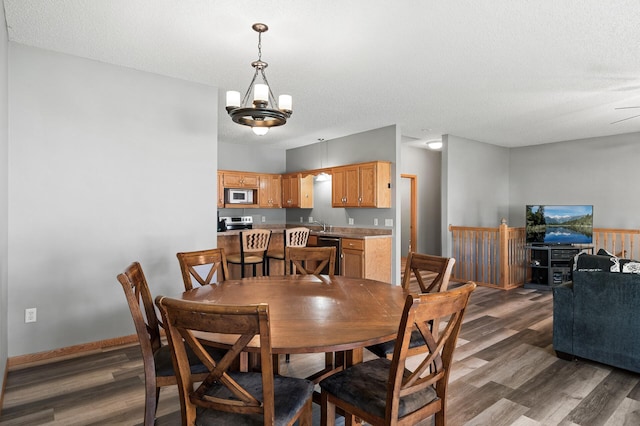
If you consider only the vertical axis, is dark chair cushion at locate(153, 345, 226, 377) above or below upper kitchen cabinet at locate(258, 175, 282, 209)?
below

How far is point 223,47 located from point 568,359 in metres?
3.97

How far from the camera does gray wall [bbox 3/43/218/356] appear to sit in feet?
9.70

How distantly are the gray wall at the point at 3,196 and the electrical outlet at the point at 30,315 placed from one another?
14cm

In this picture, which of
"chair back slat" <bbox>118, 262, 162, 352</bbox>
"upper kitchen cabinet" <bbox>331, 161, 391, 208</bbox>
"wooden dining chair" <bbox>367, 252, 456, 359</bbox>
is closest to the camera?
"chair back slat" <bbox>118, 262, 162, 352</bbox>

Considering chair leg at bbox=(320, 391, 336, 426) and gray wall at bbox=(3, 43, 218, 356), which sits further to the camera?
gray wall at bbox=(3, 43, 218, 356)

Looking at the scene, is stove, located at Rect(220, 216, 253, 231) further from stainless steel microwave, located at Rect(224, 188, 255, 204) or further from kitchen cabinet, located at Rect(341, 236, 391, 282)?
kitchen cabinet, located at Rect(341, 236, 391, 282)

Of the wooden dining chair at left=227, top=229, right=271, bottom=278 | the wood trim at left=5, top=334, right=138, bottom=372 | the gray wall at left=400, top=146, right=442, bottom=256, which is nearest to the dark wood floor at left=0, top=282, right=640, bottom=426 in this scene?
the wood trim at left=5, top=334, right=138, bottom=372

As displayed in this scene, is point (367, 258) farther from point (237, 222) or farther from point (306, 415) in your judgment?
point (306, 415)

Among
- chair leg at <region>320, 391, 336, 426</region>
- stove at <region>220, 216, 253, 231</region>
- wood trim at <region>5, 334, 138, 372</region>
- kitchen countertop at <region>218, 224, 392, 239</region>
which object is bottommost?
wood trim at <region>5, 334, 138, 372</region>

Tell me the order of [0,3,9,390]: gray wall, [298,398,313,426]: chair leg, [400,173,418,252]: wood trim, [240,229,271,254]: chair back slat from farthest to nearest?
[400,173,418,252]: wood trim → [240,229,271,254]: chair back slat → [0,3,9,390]: gray wall → [298,398,313,426]: chair leg

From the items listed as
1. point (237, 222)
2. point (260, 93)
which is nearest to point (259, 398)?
point (260, 93)

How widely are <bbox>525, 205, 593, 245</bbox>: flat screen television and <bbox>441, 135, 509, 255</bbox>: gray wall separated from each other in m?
1.05

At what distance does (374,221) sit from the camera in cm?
592

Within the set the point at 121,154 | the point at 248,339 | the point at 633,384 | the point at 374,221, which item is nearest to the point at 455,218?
the point at 374,221
